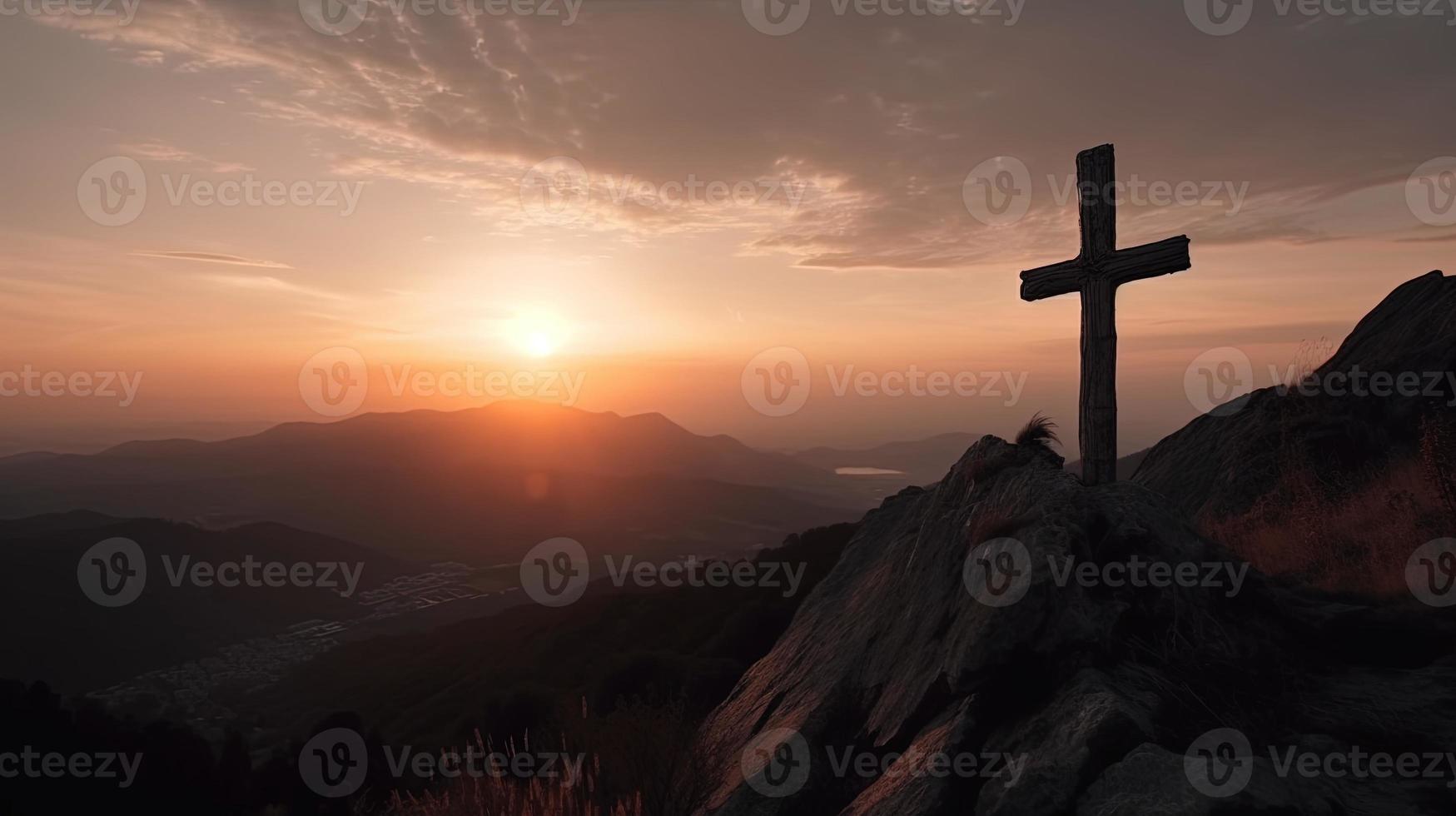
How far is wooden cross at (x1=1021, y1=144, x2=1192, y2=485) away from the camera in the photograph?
9.16 meters

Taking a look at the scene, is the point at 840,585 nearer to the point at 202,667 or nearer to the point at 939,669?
the point at 939,669

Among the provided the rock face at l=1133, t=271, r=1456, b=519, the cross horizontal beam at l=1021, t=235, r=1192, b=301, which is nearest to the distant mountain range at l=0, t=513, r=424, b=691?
the cross horizontal beam at l=1021, t=235, r=1192, b=301

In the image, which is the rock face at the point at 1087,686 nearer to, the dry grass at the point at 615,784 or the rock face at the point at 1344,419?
the dry grass at the point at 615,784

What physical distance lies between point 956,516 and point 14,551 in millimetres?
216452

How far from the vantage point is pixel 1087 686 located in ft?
15.5

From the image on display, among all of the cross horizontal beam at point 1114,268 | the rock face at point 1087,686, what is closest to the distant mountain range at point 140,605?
the rock face at point 1087,686

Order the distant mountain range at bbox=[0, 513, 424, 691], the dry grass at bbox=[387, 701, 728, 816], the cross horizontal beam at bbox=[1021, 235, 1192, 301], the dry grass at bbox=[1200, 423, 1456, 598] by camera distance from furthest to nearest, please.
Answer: the distant mountain range at bbox=[0, 513, 424, 691] < the cross horizontal beam at bbox=[1021, 235, 1192, 301] < the dry grass at bbox=[1200, 423, 1456, 598] < the dry grass at bbox=[387, 701, 728, 816]

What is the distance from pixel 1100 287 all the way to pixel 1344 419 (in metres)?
8.09

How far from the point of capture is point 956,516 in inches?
314

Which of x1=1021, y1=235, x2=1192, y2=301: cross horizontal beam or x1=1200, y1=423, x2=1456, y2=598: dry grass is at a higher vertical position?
x1=1021, y1=235, x2=1192, y2=301: cross horizontal beam

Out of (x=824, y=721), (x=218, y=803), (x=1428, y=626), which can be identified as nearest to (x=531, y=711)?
(x=824, y=721)

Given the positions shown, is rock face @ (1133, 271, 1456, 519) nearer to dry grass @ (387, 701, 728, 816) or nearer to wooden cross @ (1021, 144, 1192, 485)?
wooden cross @ (1021, 144, 1192, 485)

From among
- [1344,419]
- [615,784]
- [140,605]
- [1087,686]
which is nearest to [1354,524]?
[1344,419]

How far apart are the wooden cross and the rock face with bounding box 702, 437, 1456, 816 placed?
74.9 inches
